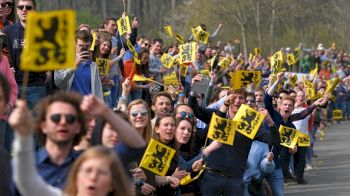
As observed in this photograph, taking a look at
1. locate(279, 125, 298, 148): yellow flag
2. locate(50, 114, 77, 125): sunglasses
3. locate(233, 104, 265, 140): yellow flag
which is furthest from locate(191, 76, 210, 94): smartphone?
locate(50, 114, 77, 125): sunglasses

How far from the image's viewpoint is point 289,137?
17.1 m

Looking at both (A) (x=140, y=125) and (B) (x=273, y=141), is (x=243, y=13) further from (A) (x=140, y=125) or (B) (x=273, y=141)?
(A) (x=140, y=125)

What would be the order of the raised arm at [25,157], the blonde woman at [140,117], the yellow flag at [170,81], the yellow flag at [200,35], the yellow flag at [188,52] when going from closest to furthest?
the raised arm at [25,157] < the blonde woman at [140,117] < the yellow flag at [170,81] < the yellow flag at [188,52] < the yellow flag at [200,35]

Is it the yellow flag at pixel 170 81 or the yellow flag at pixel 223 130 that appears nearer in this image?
the yellow flag at pixel 223 130

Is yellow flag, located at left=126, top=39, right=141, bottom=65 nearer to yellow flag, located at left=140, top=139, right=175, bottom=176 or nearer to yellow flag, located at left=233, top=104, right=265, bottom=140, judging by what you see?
yellow flag, located at left=233, top=104, right=265, bottom=140

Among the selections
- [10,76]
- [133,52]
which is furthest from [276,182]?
[10,76]

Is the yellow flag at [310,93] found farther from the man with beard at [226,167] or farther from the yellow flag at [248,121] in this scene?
the yellow flag at [248,121]

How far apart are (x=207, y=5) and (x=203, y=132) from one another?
42.4m

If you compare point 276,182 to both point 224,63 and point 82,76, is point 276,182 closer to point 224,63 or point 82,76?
point 82,76

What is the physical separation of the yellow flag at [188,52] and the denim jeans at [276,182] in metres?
3.85

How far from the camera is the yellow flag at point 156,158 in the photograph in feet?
34.2

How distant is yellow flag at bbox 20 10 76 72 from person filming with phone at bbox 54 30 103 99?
15.3ft

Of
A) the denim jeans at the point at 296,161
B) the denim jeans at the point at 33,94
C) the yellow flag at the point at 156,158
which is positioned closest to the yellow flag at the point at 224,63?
the denim jeans at the point at 296,161

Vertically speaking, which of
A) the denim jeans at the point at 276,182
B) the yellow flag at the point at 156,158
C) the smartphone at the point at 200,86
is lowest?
the denim jeans at the point at 276,182
